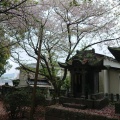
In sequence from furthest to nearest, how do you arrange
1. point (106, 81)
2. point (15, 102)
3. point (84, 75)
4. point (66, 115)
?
point (106, 81) < point (84, 75) < point (15, 102) < point (66, 115)

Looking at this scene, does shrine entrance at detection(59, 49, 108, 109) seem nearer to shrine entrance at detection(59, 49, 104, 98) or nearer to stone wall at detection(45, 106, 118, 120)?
shrine entrance at detection(59, 49, 104, 98)

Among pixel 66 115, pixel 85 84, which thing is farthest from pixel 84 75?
pixel 66 115

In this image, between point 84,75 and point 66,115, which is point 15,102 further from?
point 84,75

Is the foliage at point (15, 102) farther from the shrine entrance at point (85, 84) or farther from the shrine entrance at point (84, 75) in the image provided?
the shrine entrance at point (84, 75)

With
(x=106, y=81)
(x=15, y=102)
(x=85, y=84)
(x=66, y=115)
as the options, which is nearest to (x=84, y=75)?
(x=85, y=84)

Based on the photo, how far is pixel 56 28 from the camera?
13.0m

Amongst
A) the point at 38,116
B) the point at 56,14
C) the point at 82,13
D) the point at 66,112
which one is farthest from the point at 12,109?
the point at 82,13

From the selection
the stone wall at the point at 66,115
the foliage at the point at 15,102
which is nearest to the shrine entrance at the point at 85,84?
the stone wall at the point at 66,115

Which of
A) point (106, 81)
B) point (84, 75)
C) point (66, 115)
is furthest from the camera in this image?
point (106, 81)

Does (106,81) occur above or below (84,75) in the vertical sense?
below

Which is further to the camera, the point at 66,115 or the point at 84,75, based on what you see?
the point at 84,75

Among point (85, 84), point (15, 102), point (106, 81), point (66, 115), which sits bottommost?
point (66, 115)

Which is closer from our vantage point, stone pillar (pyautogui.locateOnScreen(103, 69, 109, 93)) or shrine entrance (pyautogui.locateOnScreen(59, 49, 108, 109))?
shrine entrance (pyautogui.locateOnScreen(59, 49, 108, 109))

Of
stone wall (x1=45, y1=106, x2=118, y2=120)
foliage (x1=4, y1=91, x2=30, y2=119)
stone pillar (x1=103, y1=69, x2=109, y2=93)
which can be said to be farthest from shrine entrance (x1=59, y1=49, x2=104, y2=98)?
stone pillar (x1=103, y1=69, x2=109, y2=93)
